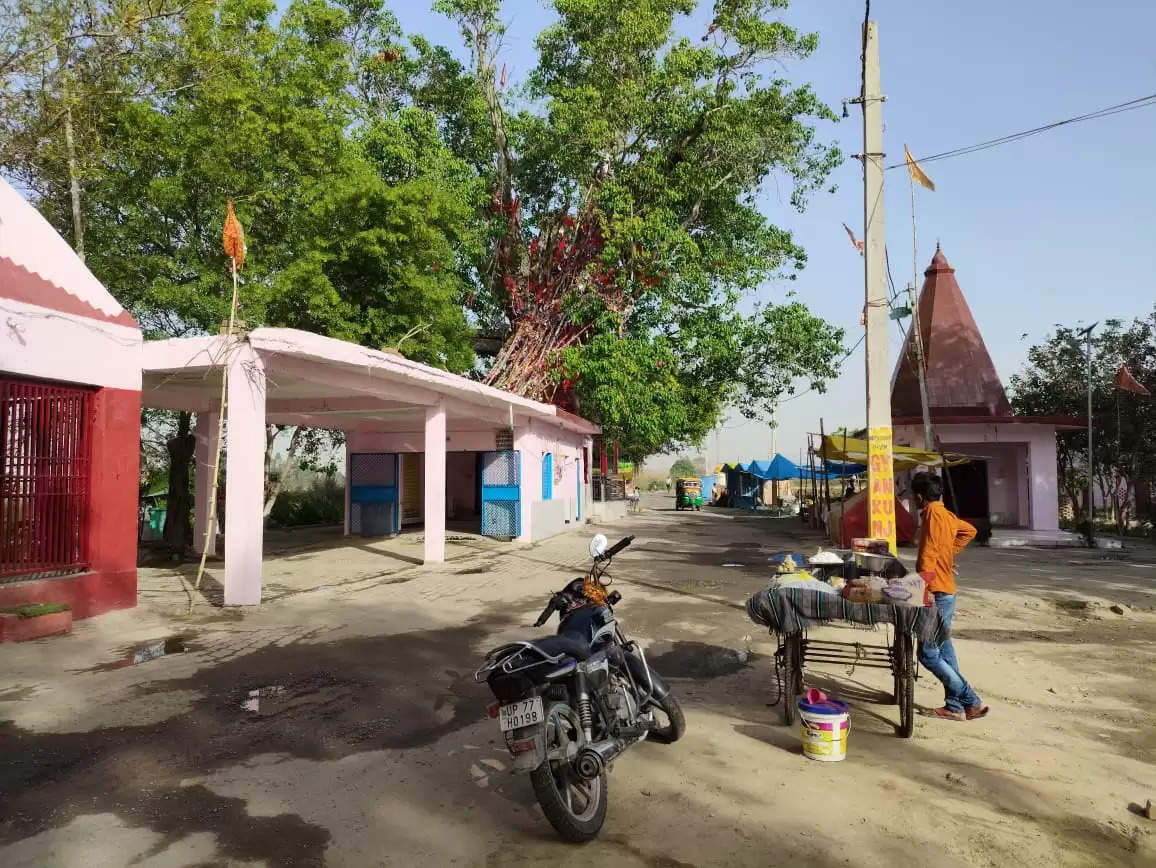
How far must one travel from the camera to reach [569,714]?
372 cm

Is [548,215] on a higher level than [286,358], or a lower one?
higher

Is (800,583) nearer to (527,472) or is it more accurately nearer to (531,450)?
(527,472)

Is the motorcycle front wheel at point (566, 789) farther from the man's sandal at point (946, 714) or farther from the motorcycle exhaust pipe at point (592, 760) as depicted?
the man's sandal at point (946, 714)

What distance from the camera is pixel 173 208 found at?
1486 cm

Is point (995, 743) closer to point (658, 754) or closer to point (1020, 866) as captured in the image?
point (1020, 866)

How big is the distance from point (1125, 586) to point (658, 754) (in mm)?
10059

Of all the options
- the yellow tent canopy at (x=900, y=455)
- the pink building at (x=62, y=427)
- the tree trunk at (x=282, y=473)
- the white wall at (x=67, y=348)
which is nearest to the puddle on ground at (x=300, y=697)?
the pink building at (x=62, y=427)

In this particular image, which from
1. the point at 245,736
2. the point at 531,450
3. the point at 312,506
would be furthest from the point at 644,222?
the point at 245,736

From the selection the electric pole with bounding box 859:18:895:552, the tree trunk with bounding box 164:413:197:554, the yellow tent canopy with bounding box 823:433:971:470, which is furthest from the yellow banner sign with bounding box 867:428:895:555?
the tree trunk with bounding box 164:413:197:554

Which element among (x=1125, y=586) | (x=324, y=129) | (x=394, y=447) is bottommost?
(x=1125, y=586)

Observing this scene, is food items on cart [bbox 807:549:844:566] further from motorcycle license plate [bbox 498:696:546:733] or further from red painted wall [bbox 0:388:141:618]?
red painted wall [bbox 0:388:141:618]

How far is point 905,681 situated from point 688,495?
36.8m

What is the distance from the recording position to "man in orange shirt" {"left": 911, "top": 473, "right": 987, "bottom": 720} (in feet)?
17.1

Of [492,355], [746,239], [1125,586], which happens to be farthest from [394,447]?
[1125,586]
